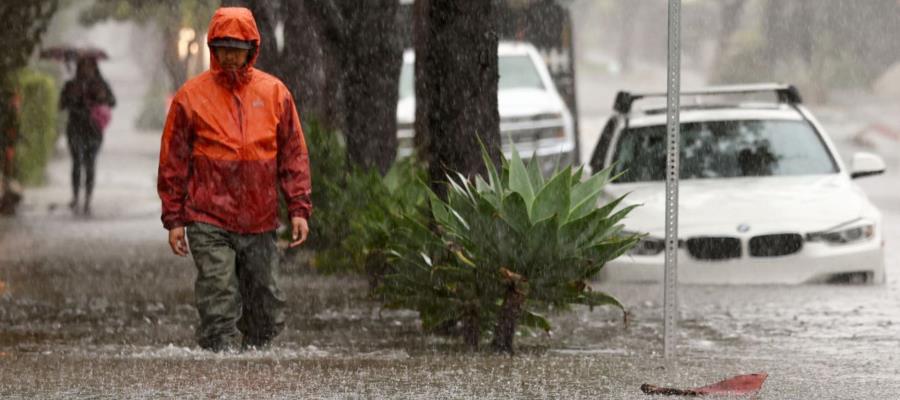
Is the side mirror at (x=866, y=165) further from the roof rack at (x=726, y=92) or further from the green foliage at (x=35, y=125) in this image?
the green foliage at (x=35, y=125)

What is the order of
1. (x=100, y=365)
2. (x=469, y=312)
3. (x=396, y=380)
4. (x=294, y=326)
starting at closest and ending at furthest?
(x=396, y=380) → (x=100, y=365) → (x=469, y=312) → (x=294, y=326)

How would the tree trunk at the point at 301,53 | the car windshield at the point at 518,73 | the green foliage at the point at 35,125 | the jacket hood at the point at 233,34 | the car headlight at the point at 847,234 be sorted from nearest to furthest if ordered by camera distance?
the jacket hood at the point at 233,34, the car headlight at the point at 847,234, the tree trunk at the point at 301,53, the car windshield at the point at 518,73, the green foliage at the point at 35,125

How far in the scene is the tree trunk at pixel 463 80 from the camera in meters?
11.5

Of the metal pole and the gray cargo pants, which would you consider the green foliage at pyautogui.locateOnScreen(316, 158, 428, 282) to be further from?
the metal pole

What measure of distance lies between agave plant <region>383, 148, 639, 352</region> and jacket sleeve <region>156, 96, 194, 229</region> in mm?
1292

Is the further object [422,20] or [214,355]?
[422,20]

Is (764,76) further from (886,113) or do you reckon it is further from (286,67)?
(286,67)

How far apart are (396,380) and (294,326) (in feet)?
13.1

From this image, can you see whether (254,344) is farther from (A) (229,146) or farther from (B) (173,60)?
(B) (173,60)

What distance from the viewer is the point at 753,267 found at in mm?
14094

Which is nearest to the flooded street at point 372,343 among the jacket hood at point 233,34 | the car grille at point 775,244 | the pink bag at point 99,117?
the car grille at point 775,244

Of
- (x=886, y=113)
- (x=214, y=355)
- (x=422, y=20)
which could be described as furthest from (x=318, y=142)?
(x=886, y=113)

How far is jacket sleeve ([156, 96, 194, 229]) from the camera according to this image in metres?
9.63

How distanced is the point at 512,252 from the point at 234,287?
129 centimetres
